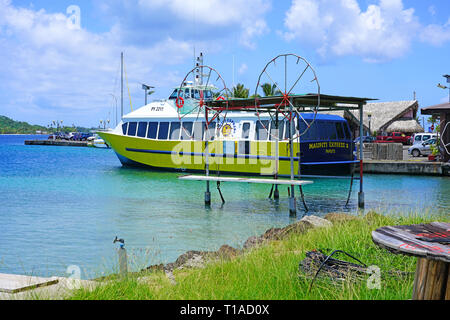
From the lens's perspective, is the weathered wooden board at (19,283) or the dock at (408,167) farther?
the dock at (408,167)

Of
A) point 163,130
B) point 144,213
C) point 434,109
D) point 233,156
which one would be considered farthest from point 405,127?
point 144,213

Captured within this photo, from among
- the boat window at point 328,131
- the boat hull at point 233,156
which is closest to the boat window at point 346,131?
the boat window at point 328,131

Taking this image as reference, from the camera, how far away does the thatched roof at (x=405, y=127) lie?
168ft

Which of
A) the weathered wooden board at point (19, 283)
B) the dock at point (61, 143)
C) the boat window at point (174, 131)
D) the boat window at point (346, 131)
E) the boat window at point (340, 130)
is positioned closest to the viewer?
the weathered wooden board at point (19, 283)

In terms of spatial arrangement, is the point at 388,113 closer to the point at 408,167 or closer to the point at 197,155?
the point at 408,167

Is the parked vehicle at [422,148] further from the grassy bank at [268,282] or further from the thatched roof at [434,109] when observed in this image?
the grassy bank at [268,282]

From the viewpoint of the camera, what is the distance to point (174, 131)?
25750mm

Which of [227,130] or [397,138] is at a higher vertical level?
[397,138]

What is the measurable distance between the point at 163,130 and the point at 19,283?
21.1 meters

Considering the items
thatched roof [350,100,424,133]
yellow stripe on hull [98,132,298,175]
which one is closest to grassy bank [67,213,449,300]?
yellow stripe on hull [98,132,298,175]

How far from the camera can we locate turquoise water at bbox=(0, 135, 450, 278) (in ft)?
31.8

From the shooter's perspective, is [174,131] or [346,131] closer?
[346,131]

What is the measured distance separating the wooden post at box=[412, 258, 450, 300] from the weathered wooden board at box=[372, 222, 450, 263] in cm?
17

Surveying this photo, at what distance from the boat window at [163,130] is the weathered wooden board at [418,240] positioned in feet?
73.6
